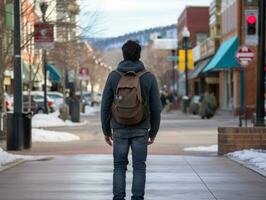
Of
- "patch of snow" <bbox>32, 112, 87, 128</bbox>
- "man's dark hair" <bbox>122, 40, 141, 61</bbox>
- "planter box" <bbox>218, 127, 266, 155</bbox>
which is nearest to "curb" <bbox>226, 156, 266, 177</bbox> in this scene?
"planter box" <bbox>218, 127, 266, 155</bbox>

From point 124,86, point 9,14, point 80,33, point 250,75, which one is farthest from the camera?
point 250,75

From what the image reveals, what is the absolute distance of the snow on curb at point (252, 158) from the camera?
13164 millimetres

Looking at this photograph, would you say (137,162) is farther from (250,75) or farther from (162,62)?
(162,62)

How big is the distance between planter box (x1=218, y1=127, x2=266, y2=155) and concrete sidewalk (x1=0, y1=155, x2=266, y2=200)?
3.97 feet

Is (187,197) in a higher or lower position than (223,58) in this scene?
lower

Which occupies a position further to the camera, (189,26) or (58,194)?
(189,26)

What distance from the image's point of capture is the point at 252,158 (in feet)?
47.6

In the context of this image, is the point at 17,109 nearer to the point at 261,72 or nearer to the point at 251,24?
the point at 261,72

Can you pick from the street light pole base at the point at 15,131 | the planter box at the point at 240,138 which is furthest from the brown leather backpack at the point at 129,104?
the street light pole base at the point at 15,131

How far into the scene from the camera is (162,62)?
103 m

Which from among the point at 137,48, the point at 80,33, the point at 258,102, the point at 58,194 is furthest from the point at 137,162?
the point at 80,33

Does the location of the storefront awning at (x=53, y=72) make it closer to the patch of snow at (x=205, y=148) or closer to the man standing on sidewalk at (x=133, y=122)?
the patch of snow at (x=205, y=148)

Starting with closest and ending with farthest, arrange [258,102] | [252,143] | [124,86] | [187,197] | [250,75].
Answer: [124,86] < [187,197] < [252,143] < [258,102] < [250,75]

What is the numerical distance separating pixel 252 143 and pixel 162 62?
285ft
